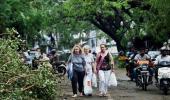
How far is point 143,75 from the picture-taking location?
20.7 metres

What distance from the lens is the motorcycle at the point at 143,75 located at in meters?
20.7

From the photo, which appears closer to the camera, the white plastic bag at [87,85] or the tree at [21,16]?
the white plastic bag at [87,85]

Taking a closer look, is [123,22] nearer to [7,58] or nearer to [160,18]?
[160,18]

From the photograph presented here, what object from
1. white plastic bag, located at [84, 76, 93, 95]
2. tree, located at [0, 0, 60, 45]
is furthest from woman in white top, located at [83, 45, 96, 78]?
tree, located at [0, 0, 60, 45]

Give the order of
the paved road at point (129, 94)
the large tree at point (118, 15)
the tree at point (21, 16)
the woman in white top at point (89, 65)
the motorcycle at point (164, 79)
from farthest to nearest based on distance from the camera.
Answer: the large tree at point (118, 15) < the tree at point (21, 16) < the motorcycle at point (164, 79) < the woman in white top at point (89, 65) < the paved road at point (129, 94)

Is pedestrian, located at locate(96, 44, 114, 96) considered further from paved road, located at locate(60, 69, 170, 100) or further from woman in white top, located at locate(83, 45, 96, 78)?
paved road, located at locate(60, 69, 170, 100)

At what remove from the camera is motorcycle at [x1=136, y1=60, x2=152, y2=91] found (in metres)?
20.7

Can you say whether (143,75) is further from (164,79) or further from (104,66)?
(104,66)

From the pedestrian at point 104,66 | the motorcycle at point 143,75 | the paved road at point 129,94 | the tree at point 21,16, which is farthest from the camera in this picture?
the tree at point 21,16

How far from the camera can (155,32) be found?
25.8 meters

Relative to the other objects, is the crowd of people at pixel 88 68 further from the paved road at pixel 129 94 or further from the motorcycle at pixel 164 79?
the motorcycle at pixel 164 79

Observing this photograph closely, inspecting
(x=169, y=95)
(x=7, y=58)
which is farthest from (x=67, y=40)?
(x=7, y=58)

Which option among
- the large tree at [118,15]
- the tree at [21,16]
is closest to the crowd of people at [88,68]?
the tree at [21,16]

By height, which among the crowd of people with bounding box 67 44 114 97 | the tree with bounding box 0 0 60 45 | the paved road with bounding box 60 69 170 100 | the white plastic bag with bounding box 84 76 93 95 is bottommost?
the paved road with bounding box 60 69 170 100
